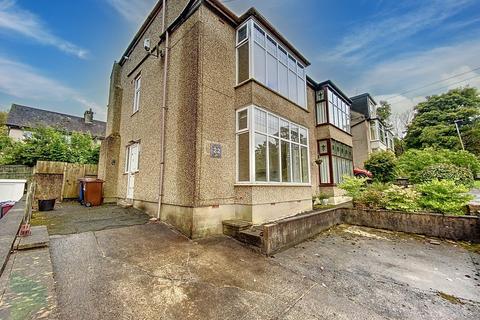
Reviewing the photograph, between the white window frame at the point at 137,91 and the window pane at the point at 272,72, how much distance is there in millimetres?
6137

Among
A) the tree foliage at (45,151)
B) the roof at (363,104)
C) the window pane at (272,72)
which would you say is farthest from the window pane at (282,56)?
the roof at (363,104)

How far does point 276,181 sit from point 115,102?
9.99 metres

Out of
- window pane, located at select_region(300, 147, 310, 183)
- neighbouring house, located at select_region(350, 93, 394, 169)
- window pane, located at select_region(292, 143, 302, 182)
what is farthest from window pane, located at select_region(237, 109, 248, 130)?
neighbouring house, located at select_region(350, 93, 394, 169)

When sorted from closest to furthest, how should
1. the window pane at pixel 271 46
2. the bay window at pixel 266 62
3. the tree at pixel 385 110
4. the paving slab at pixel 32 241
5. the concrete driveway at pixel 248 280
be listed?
1. the concrete driveway at pixel 248 280
2. the paving slab at pixel 32 241
3. the bay window at pixel 266 62
4. the window pane at pixel 271 46
5. the tree at pixel 385 110

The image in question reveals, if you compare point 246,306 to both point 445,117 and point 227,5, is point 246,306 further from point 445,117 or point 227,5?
point 445,117

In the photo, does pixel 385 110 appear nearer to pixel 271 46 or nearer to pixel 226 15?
pixel 271 46

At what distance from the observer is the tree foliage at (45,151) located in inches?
466

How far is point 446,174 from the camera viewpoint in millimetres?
10578

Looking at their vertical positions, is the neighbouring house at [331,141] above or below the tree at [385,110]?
below

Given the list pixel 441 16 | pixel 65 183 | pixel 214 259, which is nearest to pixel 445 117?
pixel 441 16

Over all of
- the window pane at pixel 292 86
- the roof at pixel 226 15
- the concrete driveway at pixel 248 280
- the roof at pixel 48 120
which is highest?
the roof at pixel 48 120

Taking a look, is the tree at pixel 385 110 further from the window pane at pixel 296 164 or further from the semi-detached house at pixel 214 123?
the window pane at pixel 296 164

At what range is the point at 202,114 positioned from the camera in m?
5.66

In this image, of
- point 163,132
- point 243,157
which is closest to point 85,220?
point 163,132
